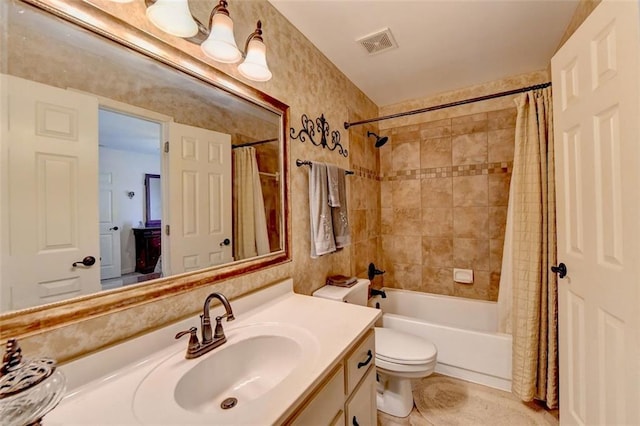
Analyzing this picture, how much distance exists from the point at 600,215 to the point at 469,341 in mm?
1263

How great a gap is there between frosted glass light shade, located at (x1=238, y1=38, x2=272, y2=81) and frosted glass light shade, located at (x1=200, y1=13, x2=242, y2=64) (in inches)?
4.8

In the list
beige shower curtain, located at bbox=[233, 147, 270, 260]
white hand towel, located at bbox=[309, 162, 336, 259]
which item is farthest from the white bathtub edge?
beige shower curtain, located at bbox=[233, 147, 270, 260]

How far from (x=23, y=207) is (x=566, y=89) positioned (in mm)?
2121

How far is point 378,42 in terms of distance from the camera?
5.85ft

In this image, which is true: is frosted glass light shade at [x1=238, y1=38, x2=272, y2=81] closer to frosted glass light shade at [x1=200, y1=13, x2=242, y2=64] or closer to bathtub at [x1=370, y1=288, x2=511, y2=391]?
frosted glass light shade at [x1=200, y1=13, x2=242, y2=64]

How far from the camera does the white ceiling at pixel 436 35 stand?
58.3 inches

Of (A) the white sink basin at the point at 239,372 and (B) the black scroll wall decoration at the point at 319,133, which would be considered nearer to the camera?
(A) the white sink basin at the point at 239,372

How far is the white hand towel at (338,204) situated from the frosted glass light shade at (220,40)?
35.8 inches

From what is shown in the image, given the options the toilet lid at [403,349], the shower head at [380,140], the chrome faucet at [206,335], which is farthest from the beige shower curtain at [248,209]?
the shower head at [380,140]

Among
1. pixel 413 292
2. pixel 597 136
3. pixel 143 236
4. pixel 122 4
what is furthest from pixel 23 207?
pixel 413 292

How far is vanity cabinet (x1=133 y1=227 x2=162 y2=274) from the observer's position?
857 millimetres

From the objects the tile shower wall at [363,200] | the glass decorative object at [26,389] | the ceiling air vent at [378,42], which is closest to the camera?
the glass decorative object at [26,389]

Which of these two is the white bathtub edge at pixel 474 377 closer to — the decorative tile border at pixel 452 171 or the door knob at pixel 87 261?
the decorative tile border at pixel 452 171

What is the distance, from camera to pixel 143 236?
0.89 metres
